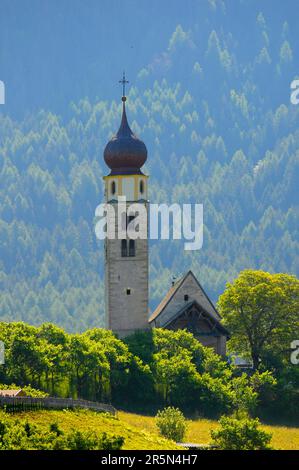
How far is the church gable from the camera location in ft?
363

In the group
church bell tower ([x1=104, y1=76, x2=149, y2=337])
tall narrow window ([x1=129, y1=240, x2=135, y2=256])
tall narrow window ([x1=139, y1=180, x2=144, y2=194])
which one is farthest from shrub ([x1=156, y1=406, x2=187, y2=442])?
tall narrow window ([x1=139, y1=180, x2=144, y2=194])

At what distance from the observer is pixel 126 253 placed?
109 metres

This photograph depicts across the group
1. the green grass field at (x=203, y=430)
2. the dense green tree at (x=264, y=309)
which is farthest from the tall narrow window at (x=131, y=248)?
the green grass field at (x=203, y=430)

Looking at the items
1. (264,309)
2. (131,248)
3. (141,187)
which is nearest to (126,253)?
(131,248)

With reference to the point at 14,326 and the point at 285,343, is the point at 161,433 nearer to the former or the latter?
the point at 14,326

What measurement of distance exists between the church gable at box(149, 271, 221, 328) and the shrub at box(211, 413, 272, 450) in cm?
3421

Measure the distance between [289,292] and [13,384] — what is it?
2972cm

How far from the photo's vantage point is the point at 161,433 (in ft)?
266

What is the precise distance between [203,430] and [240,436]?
38.1 ft

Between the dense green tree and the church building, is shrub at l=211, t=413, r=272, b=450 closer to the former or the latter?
the dense green tree

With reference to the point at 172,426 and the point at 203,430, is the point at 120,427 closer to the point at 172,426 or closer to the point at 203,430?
the point at 172,426

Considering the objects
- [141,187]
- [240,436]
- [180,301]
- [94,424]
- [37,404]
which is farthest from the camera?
[180,301]
